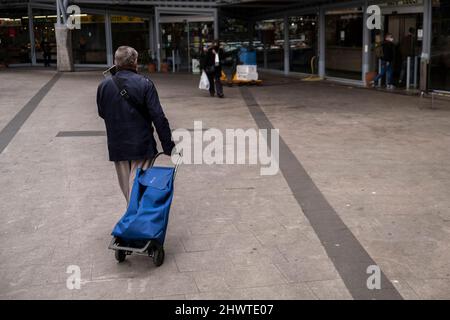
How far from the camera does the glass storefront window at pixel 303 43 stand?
21.6 m

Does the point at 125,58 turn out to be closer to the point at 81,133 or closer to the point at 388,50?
the point at 81,133

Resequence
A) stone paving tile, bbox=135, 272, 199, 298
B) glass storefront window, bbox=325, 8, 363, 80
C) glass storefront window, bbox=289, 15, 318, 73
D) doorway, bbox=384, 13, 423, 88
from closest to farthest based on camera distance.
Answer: stone paving tile, bbox=135, 272, 199, 298, doorway, bbox=384, 13, 423, 88, glass storefront window, bbox=325, 8, 363, 80, glass storefront window, bbox=289, 15, 318, 73

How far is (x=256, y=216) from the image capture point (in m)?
6.26

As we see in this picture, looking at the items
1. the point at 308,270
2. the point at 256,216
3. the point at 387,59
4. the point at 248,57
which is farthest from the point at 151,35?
the point at 308,270

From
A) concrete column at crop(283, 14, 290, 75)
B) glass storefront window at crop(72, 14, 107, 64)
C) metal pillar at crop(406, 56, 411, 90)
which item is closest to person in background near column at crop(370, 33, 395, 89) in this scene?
metal pillar at crop(406, 56, 411, 90)

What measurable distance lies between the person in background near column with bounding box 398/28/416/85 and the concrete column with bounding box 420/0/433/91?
807mm

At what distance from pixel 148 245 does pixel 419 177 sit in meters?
4.18

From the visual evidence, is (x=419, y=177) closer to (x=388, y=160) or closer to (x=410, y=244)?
(x=388, y=160)

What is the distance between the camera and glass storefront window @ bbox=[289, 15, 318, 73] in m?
21.6

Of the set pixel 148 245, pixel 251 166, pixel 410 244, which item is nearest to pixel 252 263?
pixel 148 245

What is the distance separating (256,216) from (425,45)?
37.3ft

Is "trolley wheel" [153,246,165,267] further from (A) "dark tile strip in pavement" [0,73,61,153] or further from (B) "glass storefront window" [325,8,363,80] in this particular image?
(B) "glass storefront window" [325,8,363,80]

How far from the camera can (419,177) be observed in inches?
300

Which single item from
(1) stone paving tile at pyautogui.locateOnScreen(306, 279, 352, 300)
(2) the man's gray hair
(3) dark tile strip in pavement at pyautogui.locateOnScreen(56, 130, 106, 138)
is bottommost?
(1) stone paving tile at pyautogui.locateOnScreen(306, 279, 352, 300)
